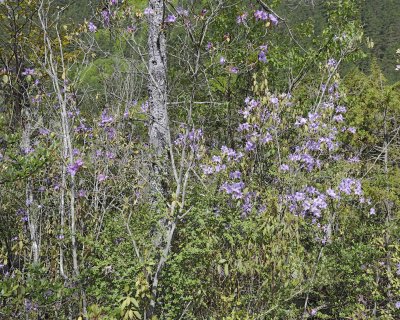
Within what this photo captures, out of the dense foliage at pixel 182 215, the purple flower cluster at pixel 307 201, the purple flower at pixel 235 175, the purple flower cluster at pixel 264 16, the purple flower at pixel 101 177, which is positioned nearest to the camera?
the dense foliage at pixel 182 215

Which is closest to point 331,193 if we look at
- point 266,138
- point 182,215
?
point 266,138

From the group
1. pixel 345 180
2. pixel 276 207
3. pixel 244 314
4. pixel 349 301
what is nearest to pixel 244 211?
pixel 276 207

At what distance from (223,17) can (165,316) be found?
437cm

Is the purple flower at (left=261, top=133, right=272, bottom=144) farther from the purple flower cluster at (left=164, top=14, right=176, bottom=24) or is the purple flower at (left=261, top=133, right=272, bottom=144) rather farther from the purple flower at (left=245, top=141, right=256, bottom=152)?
the purple flower cluster at (left=164, top=14, right=176, bottom=24)

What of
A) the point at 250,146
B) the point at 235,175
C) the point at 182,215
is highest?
the point at 250,146

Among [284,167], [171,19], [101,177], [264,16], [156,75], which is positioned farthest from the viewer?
[264,16]

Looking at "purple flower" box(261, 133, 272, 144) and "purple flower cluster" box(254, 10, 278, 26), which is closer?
"purple flower" box(261, 133, 272, 144)

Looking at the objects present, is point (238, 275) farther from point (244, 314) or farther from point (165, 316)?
point (165, 316)

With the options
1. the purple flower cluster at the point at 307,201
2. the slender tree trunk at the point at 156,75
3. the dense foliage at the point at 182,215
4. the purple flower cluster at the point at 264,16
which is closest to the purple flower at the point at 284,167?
the dense foliage at the point at 182,215

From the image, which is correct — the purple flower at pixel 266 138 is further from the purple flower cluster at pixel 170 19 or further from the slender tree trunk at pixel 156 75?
the purple flower cluster at pixel 170 19

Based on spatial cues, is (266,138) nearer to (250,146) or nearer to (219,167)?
(250,146)

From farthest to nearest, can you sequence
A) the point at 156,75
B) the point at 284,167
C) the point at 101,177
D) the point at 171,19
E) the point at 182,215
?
the point at 156,75
the point at 101,177
the point at 171,19
the point at 284,167
the point at 182,215

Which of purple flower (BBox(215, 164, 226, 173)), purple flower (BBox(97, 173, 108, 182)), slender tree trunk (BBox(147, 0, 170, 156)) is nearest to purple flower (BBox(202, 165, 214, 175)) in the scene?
purple flower (BBox(215, 164, 226, 173))

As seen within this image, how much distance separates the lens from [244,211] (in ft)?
9.93
